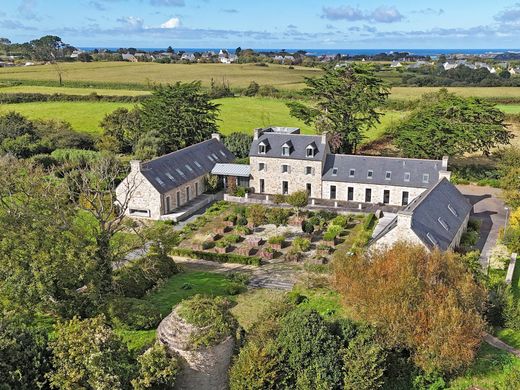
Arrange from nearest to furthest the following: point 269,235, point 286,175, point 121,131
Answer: point 269,235 → point 286,175 → point 121,131

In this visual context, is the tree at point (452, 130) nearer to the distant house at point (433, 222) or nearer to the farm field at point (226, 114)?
the distant house at point (433, 222)

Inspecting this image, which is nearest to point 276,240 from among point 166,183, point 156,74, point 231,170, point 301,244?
point 301,244

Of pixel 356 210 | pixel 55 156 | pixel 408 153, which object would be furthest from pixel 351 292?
pixel 55 156

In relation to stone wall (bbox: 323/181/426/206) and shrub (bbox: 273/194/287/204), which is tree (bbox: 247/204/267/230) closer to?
shrub (bbox: 273/194/287/204)

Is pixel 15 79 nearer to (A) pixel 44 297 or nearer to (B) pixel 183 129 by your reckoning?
(B) pixel 183 129

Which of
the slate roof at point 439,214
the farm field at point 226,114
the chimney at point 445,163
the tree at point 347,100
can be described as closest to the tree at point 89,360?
the slate roof at point 439,214

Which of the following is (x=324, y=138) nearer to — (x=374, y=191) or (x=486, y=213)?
(x=374, y=191)
